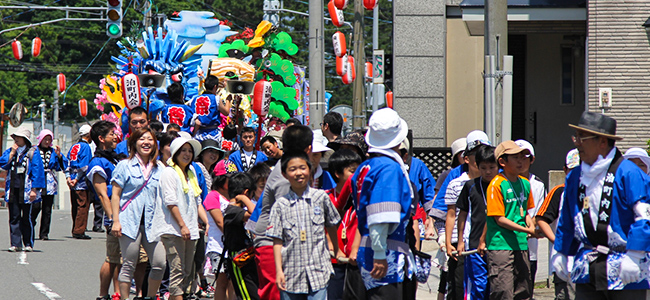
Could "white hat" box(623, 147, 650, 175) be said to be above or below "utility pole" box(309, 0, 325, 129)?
below

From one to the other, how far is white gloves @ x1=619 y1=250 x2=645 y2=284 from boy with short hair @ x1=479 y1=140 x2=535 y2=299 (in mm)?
1639

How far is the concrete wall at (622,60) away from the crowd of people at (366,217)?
5.57 m

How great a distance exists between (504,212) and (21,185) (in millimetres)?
8944

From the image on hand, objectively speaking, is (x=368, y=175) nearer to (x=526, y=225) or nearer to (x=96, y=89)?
(x=526, y=225)

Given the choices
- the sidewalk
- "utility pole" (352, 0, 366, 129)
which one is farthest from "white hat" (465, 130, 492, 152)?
"utility pole" (352, 0, 366, 129)

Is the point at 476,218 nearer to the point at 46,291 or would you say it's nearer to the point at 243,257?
the point at 243,257

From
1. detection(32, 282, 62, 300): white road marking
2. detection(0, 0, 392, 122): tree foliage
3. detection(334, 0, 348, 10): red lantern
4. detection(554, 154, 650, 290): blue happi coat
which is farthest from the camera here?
detection(0, 0, 392, 122): tree foliage

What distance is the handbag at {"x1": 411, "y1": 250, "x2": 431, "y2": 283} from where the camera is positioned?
19.5ft

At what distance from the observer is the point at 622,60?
13.6 metres

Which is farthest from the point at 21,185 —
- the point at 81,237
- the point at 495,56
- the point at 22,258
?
the point at 495,56


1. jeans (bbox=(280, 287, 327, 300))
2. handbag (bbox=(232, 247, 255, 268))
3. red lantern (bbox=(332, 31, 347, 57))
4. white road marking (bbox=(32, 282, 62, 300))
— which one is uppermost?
red lantern (bbox=(332, 31, 347, 57))

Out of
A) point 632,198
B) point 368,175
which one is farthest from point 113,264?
point 632,198

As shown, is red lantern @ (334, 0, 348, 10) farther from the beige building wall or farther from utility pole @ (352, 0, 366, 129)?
the beige building wall

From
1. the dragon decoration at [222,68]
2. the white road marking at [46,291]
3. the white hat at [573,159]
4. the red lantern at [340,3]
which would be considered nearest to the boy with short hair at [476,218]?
the white hat at [573,159]
